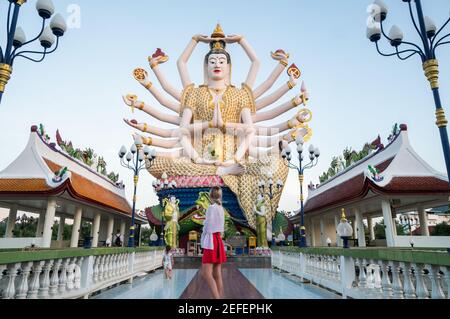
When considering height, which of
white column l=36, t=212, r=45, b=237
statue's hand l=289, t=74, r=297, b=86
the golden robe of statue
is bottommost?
white column l=36, t=212, r=45, b=237

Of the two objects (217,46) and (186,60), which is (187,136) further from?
(217,46)

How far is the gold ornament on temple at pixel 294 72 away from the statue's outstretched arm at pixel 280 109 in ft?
5.09

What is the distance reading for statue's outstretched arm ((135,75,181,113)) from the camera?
2295 cm

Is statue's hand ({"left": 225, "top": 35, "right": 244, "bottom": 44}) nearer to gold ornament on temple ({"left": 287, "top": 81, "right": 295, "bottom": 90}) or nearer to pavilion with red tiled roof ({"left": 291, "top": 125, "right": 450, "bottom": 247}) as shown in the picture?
gold ornament on temple ({"left": 287, "top": 81, "right": 295, "bottom": 90})

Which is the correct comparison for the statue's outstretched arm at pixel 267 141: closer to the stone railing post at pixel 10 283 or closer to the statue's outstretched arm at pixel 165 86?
the statue's outstretched arm at pixel 165 86

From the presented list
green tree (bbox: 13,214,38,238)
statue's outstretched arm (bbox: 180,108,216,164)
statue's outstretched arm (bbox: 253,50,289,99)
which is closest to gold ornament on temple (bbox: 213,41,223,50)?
statue's outstretched arm (bbox: 253,50,289,99)

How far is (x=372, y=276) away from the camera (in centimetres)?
467

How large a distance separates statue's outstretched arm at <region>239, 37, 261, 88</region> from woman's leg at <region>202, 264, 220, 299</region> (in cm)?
2085

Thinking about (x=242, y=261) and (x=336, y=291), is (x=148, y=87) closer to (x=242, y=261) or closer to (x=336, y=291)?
(x=242, y=261)

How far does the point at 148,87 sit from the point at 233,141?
7635 millimetres

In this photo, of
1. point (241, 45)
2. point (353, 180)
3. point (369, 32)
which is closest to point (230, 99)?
point (241, 45)

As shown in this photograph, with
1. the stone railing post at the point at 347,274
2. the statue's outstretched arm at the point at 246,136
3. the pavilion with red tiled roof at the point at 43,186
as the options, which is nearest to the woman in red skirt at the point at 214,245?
the stone railing post at the point at 347,274
